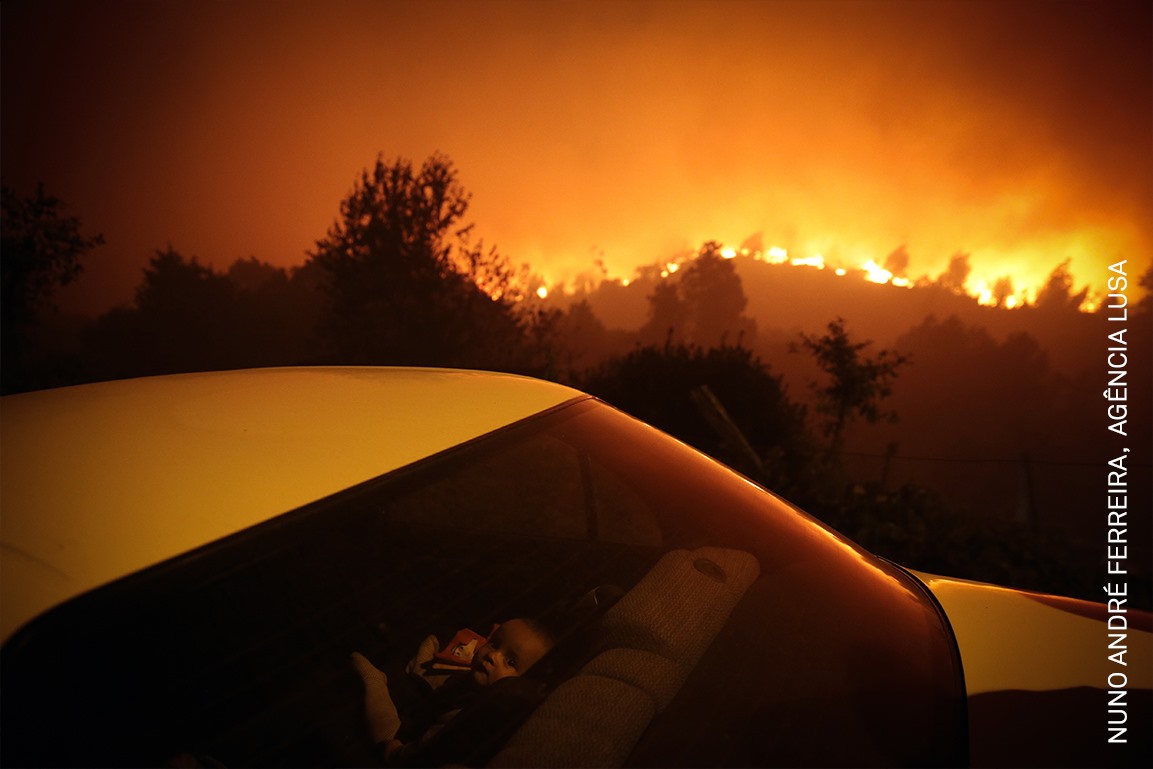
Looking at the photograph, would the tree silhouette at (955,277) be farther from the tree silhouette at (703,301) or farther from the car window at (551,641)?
the car window at (551,641)

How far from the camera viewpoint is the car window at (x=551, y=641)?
88 cm

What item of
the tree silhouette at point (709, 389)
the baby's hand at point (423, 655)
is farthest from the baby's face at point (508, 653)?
the tree silhouette at point (709, 389)

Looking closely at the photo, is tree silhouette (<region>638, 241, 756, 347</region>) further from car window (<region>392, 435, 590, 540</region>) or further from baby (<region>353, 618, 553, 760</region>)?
baby (<region>353, 618, 553, 760</region>)

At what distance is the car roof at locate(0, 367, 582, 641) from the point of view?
74cm

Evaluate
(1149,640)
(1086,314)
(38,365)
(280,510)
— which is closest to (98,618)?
(280,510)

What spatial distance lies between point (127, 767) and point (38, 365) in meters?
21.5

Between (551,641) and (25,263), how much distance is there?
64.7 ft

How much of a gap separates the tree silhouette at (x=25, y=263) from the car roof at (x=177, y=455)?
57.5ft

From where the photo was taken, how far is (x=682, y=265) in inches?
3078

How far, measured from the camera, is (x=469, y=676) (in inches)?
59.2

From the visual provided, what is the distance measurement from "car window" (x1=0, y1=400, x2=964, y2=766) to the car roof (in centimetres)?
4

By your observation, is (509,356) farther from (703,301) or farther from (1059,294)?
(1059,294)

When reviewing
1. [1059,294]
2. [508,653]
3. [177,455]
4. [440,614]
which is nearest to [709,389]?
[440,614]

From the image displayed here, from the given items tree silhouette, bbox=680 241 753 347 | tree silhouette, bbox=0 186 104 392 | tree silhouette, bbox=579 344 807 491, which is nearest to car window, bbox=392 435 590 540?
tree silhouette, bbox=579 344 807 491
